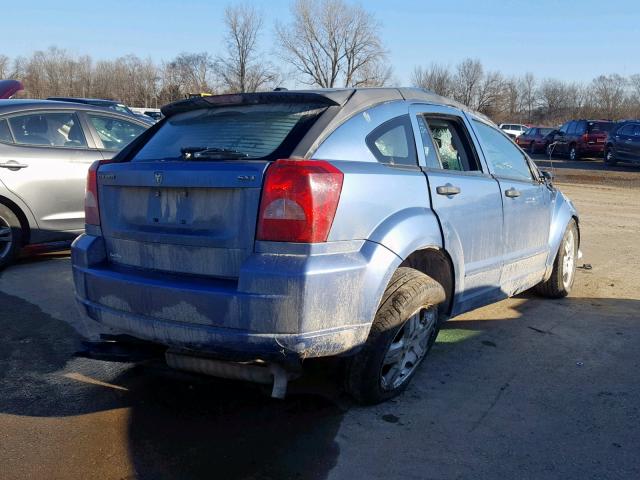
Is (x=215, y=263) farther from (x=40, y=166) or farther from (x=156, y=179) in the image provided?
(x=40, y=166)

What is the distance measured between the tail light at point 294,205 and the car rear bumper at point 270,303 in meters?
0.06

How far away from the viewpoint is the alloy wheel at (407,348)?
11.4 feet

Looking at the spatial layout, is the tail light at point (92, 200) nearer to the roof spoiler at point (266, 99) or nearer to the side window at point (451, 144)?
the roof spoiler at point (266, 99)

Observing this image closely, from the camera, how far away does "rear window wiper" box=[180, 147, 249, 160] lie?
10.2 ft

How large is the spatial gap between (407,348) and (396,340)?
135 mm

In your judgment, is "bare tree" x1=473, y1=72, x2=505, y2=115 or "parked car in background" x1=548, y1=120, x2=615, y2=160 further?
"bare tree" x1=473, y1=72, x2=505, y2=115

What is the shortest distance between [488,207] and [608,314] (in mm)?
1894

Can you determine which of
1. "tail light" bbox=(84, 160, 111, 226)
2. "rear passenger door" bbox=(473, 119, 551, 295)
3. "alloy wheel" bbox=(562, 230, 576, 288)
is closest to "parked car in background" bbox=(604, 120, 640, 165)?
"alloy wheel" bbox=(562, 230, 576, 288)

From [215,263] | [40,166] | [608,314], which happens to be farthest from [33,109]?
[608,314]

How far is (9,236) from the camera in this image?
6234mm

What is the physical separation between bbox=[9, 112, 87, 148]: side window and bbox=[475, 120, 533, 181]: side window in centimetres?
448

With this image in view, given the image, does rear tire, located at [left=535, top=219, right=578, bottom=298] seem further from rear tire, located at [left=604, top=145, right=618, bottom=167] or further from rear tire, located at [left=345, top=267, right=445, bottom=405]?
rear tire, located at [left=604, top=145, right=618, bottom=167]

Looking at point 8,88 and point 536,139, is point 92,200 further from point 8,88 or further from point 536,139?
point 536,139

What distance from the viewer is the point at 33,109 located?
21.5 ft
